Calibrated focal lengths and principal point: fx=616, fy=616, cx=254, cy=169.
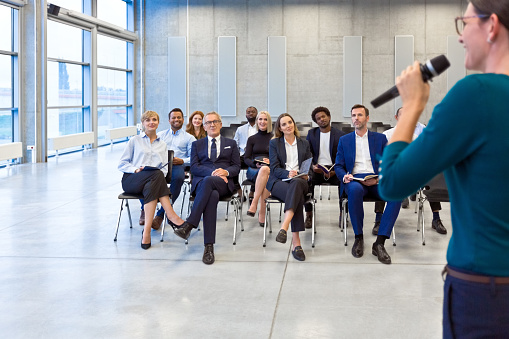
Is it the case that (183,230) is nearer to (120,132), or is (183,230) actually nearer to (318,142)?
(318,142)

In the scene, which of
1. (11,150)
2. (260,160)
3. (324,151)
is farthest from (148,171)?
(11,150)

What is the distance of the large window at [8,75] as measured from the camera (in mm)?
13102

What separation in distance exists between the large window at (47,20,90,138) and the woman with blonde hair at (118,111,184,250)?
9.21m

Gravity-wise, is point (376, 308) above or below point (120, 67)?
below

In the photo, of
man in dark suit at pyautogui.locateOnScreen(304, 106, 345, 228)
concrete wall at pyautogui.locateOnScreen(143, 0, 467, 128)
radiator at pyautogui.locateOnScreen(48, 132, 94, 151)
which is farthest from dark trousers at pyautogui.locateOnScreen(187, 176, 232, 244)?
concrete wall at pyautogui.locateOnScreen(143, 0, 467, 128)

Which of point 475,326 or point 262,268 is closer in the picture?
point 475,326

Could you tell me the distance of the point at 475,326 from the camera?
1.30 meters

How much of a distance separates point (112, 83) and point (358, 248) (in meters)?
14.7

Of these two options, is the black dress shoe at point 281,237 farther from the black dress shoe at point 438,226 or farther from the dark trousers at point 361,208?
the black dress shoe at point 438,226

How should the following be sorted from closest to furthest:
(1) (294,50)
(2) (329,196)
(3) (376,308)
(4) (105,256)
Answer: (3) (376,308) → (4) (105,256) → (2) (329,196) → (1) (294,50)

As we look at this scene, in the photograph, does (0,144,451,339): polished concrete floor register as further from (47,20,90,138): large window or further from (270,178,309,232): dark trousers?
(47,20,90,138): large window

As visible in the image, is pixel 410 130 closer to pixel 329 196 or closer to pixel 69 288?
pixel 69 288

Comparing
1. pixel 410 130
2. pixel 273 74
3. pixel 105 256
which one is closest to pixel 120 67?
pixel 273 74

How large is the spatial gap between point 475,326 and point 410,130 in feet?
1.43
